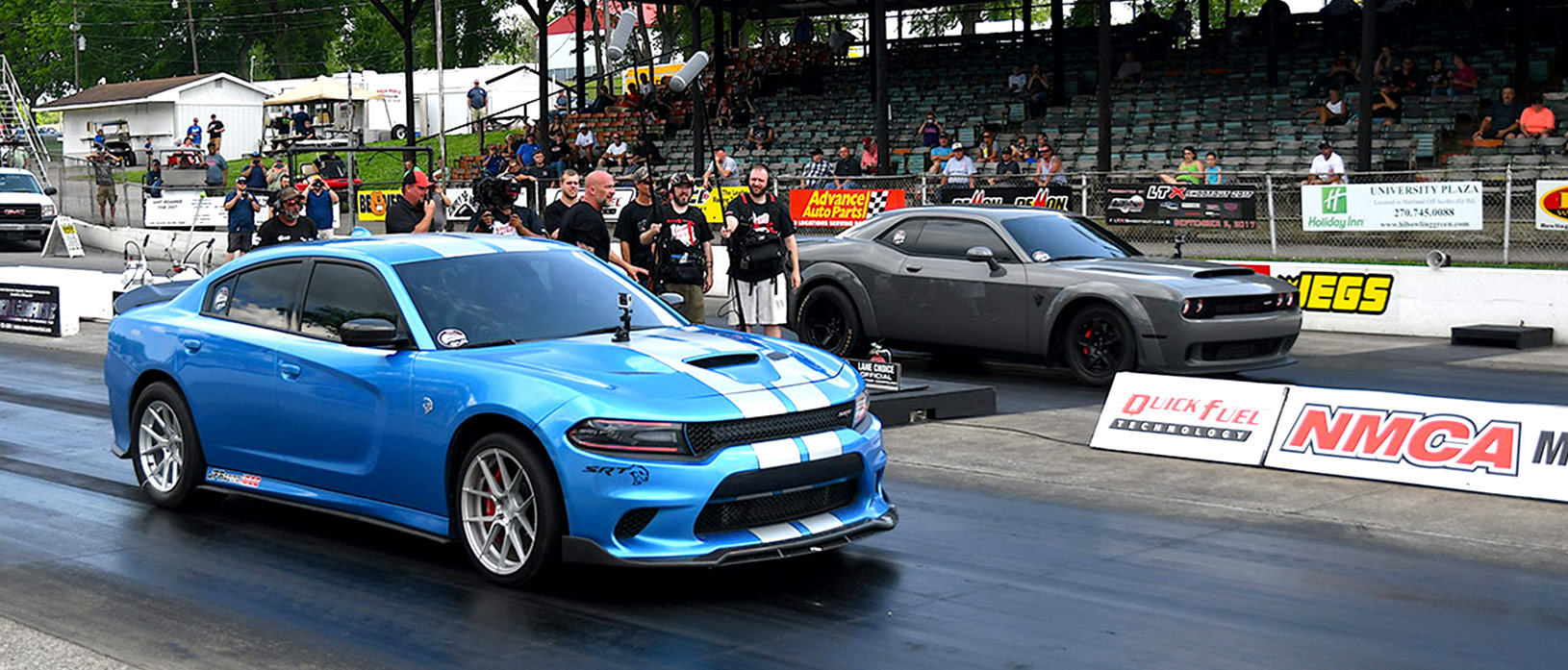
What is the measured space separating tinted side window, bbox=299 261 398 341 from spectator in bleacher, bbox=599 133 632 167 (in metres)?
27.1

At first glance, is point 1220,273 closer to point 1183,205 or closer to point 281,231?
point 1183,205

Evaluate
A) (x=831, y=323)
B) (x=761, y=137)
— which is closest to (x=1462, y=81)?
(x=761, y=137)

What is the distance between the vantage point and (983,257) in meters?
14.2

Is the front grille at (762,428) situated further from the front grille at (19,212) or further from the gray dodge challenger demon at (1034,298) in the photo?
the front grille at (19,212)

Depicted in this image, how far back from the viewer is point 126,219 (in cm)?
4056

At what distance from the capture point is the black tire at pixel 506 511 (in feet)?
22.0

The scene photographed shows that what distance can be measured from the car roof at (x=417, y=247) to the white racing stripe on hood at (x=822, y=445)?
2.05m

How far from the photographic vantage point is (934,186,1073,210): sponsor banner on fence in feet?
74.1

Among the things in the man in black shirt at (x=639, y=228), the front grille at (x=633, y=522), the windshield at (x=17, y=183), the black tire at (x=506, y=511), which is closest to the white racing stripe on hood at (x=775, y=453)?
the front grille at (x=633, y=522)

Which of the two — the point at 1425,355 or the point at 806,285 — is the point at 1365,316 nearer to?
the point at 1425,355

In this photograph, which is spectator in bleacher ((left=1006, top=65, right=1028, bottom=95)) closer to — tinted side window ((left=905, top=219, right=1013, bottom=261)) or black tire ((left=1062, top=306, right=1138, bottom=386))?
tinted side window ((left=905, top=219, right=1013, bottom=261))

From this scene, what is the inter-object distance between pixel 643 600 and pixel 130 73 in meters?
110

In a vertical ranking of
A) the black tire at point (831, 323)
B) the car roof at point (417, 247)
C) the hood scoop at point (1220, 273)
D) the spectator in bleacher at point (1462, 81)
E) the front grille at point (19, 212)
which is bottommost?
the black tire at point (831, 323)

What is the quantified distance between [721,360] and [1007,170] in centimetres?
1977
